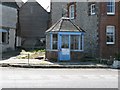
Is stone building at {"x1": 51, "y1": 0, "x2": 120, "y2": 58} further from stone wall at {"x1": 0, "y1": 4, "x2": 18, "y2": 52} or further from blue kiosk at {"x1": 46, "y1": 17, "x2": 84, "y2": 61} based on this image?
stone wall at {"x1": 0, "y1": 4, "x2": 18, "y2": 52}

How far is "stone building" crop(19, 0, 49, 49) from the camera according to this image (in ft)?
187

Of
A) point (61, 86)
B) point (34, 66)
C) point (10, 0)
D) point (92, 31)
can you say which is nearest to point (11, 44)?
point (10, 0)

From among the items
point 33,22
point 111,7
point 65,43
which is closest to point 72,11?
point 111,7

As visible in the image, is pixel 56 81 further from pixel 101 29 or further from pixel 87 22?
pixel 87 22

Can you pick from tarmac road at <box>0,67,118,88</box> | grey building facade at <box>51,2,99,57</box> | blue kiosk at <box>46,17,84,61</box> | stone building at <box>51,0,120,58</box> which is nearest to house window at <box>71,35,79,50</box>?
blue kiosk at <box>46,17,84,61</box>

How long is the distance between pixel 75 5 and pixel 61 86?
986 inches

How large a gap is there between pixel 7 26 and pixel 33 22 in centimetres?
1267

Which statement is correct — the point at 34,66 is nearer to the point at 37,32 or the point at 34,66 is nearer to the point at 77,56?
the point at 77,56

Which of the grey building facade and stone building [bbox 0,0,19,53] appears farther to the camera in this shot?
stone building [bbox 0,0,19,53]

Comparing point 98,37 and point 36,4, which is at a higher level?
point 36,4

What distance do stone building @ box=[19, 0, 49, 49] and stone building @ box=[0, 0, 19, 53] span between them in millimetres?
8079

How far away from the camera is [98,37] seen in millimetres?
33625

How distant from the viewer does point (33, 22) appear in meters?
57.8

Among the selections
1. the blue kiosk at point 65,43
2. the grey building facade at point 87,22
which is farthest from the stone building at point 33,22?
the blue kiosk at point 65,43
